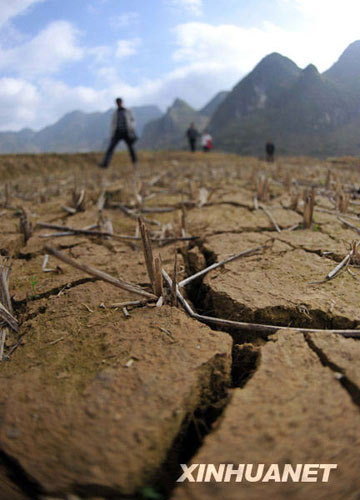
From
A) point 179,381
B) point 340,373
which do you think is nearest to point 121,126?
point 179,381

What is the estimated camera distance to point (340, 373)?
0.92 m

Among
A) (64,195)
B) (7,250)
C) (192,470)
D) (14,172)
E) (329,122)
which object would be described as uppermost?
(14,172)

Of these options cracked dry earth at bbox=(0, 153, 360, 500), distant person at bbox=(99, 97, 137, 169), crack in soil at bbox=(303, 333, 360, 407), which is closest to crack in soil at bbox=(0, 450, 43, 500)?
cracked dry earth at bbox=(0, 153, 360, 500)

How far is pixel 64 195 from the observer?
398 centimetres

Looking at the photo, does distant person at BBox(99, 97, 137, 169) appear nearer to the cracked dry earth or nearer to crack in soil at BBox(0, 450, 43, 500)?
the cracked dry earth

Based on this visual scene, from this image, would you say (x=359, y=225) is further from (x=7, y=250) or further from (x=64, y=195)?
(x=64, y=195)

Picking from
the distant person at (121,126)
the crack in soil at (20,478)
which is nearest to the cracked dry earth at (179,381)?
the crack in soil at (20,478)

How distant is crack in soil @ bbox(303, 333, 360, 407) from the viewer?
85cm

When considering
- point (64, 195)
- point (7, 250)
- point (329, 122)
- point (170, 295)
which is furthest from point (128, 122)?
point (170, 295)

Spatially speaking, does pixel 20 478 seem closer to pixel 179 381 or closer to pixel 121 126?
pixel 179 381

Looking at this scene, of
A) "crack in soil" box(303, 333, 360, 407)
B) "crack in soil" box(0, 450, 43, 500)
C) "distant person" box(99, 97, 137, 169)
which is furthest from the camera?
"distant person" box(99, 97, 137, 169)

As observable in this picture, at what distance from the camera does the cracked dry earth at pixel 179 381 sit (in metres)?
0.69

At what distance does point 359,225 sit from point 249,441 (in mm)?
2198

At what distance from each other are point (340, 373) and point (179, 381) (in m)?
0.54
